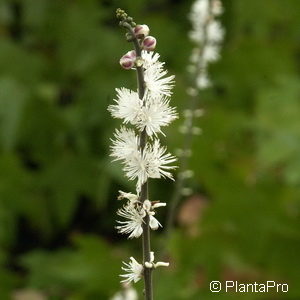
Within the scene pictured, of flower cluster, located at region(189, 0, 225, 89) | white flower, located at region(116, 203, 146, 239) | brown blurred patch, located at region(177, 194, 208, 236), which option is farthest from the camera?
brown blurred patch, located at region(177, 194, 208, 236)

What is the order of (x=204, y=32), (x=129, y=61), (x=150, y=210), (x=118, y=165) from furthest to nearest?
(x=118, y=165), (x=204, y=32), (x=150, y=210), (x=129, y=61)

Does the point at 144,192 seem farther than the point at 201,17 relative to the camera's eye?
No

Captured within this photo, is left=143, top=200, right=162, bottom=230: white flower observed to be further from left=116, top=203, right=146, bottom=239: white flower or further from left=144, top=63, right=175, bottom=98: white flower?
left=144, top=63, right=175, bottom=98: white flower

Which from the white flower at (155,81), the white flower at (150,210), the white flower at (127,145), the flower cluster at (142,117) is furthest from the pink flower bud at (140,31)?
→ the white flower at (150,210)

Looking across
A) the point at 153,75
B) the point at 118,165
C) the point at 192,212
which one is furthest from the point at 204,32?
the point at 153,75

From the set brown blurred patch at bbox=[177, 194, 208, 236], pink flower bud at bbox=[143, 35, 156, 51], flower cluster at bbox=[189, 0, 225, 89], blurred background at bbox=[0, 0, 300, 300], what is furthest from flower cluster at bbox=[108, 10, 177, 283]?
brown blurred patch at bbox=[177, 194, 208, 236]

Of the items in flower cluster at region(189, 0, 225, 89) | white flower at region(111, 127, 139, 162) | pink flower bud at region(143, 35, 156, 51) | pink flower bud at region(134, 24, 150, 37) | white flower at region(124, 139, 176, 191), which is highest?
flower cluster at region(189, 0, 225, 89)

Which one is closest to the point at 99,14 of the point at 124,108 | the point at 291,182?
the point at 291,182

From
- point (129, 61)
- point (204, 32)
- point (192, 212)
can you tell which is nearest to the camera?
point (129, 61)

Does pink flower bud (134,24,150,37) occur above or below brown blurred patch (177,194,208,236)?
below

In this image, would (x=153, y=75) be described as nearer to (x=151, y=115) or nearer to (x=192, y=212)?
(x=151, y=115)
